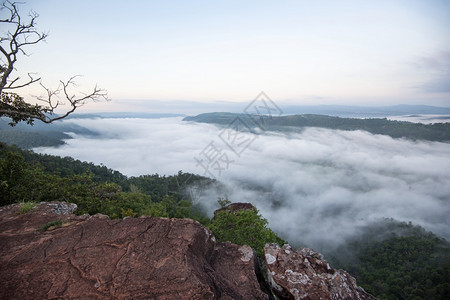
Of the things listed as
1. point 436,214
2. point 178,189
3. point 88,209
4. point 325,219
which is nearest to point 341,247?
point 325,219

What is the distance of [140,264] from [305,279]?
4580mm

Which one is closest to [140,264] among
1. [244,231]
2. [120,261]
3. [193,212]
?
[120,261]

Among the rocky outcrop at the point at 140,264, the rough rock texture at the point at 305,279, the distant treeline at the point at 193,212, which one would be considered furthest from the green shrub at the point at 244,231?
the rocky outcrop at the point at 140,264

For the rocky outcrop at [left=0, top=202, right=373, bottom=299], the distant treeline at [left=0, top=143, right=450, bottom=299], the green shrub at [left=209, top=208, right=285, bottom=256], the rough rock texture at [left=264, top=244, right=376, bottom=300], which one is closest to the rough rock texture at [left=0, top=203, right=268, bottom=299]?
the rocky outcrop at [left=0, top=202, right=373, bottom=299]

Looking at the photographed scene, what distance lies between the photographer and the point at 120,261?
17.4 feet

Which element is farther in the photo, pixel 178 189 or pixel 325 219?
pixel 325 219

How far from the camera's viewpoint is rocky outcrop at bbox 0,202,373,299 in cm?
467

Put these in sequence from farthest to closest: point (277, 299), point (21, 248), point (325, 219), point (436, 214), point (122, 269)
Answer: point (436, 214) < point (325, 219) < point (277, 299) < point (21, 248) < point (122, 269)

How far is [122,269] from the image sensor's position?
5.07 metres

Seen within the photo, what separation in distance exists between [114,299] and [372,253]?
307ft

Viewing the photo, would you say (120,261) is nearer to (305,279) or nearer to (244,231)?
(305,279)

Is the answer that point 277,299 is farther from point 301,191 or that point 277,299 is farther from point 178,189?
point 301,191

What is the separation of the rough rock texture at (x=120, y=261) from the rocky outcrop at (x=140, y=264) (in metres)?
0.02

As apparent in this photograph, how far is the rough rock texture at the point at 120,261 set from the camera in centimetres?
464
